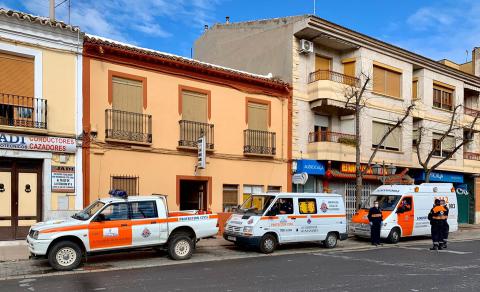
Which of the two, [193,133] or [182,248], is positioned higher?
[193,133]

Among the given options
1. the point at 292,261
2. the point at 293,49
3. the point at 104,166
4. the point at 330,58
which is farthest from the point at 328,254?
the point at 330,58

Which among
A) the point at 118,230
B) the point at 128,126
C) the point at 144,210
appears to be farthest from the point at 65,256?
the point at 128,126

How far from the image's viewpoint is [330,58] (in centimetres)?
2367

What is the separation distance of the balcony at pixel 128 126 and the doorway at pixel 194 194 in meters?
2.71

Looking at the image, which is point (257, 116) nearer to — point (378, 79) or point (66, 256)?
point (378, 79)

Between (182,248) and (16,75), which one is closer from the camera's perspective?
(182,248)

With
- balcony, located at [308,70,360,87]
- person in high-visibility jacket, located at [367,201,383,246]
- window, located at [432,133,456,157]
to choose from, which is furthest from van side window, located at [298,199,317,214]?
window, located at [432,133,456,157]

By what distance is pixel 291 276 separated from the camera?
412 inches

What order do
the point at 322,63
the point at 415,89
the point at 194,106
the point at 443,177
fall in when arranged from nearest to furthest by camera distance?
1. the point at 194,106
2. the point at 322,63
3. the point at 415,89
4. the point at 443,177

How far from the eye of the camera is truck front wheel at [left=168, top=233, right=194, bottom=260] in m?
12.8

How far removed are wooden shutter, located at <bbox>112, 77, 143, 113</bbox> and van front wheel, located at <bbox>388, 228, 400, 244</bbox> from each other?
34.4ft

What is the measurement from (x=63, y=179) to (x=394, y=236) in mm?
12199

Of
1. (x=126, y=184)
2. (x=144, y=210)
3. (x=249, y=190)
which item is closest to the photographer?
(x=144, y=210)

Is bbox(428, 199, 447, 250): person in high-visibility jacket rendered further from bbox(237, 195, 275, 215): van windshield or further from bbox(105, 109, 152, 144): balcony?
bbox(105, 109, 152, 144): balcony
